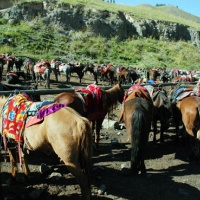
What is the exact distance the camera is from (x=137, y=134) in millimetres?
5457

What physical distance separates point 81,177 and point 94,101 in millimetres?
3258

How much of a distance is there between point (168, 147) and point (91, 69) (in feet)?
62.3

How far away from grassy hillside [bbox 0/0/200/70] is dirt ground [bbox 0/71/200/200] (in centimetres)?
2527

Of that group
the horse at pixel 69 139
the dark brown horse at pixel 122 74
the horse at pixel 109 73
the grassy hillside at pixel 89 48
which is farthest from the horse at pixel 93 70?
the horse at pixel 69 139

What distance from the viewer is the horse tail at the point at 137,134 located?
544 centimetres

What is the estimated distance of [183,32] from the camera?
184 ft

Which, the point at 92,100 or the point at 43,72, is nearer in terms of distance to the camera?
the point at 92,100

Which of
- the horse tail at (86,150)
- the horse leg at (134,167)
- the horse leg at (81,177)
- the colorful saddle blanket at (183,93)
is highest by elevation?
the colorful saddle blanket at (183,93)

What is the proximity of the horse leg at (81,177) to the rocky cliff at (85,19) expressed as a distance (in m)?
35.0

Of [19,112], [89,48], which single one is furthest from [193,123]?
[89,48]

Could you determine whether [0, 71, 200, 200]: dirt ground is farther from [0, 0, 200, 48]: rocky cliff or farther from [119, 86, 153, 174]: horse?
[0, 0, 200, 48]: rocky cliff

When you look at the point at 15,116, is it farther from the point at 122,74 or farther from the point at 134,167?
the point at 122,74

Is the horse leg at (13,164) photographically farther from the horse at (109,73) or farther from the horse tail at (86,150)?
the horse at (109,73)

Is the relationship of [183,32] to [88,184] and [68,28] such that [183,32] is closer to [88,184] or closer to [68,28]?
[68,28]
